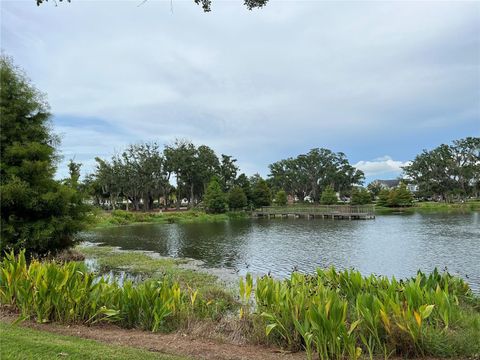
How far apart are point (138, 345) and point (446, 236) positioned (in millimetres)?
23025

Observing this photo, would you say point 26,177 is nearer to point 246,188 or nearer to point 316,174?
point 246,188

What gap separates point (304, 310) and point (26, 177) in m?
10.6

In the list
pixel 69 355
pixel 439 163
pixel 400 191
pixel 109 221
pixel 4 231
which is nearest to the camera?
pixel 69 355

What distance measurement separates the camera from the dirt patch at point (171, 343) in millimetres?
4520

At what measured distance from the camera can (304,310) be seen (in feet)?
15.7

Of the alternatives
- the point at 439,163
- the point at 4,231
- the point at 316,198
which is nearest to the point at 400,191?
the point at 439,163

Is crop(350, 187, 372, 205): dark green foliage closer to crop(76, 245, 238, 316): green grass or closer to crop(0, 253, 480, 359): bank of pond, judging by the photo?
crop(76, 245, 238, 316): green grass

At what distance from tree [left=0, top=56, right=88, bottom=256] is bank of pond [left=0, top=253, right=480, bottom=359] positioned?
18.5 ft

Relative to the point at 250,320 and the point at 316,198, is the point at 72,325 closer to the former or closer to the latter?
the point at 250,320

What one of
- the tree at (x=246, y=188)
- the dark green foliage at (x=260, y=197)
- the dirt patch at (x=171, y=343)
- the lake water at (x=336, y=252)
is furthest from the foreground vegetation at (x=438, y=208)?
the dirt patch at (x=171, y=343)

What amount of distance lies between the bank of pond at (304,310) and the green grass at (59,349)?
2.76 feet

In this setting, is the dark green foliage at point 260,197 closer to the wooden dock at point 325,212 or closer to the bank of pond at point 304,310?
the wooden dock at point 325,212

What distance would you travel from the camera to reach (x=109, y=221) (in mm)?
39500

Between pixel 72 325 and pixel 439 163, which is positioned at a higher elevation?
pixel 439 163
